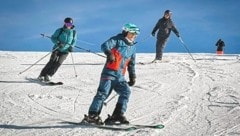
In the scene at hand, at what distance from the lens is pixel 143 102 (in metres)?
9.42

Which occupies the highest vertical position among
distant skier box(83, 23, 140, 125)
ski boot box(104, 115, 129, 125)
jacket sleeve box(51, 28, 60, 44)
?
jacket sleeve box(51, 28, 60, 44)

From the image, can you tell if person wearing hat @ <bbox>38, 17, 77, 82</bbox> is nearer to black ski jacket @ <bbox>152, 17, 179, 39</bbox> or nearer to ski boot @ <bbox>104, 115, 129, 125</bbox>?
ski boot @ <bbox>104, 115, 129, 125</bbox>

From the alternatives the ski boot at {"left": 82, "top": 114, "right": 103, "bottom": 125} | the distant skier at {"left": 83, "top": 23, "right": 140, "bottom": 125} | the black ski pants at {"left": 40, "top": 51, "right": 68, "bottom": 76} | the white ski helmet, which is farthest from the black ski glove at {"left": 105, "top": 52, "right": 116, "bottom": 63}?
the black ski pants at {"left": 40, "top": 51, "right": 68, "bottom": 76}

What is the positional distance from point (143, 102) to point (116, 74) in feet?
8.43

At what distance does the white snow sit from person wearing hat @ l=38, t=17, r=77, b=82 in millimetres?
683

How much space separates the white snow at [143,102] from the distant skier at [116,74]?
1.35 feet

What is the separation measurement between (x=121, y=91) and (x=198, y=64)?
1040 centimetres

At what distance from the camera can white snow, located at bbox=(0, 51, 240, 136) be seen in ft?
22.5

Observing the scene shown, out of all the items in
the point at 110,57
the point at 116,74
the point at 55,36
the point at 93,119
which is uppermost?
the point at 55,36

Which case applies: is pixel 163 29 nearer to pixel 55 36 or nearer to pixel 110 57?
pixel 55 36

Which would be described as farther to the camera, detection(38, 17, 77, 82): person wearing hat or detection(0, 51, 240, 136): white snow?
detection(38, 17, 77, 82): person wearing hat

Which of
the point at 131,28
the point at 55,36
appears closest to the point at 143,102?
the point at 131,28

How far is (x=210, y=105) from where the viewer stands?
8.84 metres

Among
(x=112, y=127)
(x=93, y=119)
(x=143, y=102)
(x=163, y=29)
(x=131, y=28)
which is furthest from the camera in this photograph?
(x=163, y=29)
